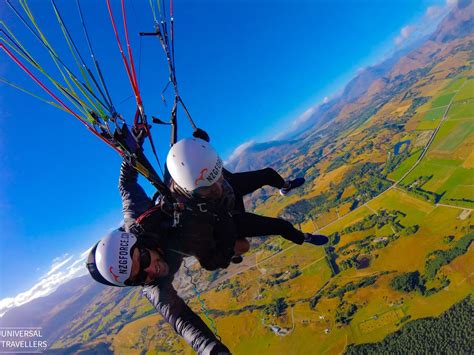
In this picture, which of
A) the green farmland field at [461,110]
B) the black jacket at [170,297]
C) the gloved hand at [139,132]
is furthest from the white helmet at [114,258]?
the green farmland field at [461,110]

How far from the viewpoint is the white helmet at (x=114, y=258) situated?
3.78 metres

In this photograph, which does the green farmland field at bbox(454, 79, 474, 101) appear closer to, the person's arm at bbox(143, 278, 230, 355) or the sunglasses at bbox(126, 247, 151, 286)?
the person's arm at bbox(143, 278, 230, 355)

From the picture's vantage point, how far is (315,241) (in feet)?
21.4

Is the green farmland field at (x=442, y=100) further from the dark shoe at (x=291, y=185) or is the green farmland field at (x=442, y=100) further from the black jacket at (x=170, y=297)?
the black jacket at (x=170, y=297)

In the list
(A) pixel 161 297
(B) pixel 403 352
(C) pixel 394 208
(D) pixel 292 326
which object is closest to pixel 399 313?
(B) pixel 403 352

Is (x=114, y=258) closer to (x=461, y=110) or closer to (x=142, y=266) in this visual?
(x=142, y=266)

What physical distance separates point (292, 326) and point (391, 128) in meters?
94.4

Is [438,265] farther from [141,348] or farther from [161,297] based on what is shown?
[141,348]

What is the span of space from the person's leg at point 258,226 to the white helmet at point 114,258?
163cm

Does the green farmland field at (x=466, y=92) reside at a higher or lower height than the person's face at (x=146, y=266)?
lower

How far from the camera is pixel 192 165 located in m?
3.91

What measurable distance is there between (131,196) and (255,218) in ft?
6.84

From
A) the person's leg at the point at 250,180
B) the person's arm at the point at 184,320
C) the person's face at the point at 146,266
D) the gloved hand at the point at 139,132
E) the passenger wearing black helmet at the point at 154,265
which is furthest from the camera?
the person's leg at the point at 250,180

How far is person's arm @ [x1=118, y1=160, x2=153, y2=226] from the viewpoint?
203 inches
